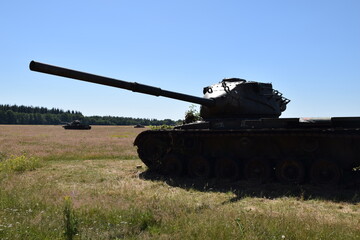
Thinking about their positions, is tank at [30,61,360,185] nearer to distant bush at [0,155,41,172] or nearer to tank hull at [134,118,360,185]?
tank hull at [134,118,360,185]

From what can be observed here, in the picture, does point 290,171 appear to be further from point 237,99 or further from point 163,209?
point 163,209

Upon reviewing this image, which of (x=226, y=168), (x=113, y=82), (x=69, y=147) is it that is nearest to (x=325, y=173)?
(x=226, y=168)

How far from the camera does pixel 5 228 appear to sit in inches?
220

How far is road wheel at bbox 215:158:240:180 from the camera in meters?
11.7

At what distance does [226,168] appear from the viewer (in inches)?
469

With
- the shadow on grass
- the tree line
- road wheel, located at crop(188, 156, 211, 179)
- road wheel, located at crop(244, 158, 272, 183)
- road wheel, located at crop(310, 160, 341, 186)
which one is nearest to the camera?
the shadow on grass

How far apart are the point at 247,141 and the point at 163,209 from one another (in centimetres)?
521

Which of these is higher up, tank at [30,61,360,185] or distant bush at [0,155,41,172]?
tank at [30,61,360,185]

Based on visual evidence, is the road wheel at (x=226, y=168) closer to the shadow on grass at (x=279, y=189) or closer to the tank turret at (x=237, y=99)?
the shadow on grass at (x=279, y=189)

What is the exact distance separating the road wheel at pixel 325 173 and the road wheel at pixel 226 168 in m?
2.52

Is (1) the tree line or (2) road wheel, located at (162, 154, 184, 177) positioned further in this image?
(1) the tree line

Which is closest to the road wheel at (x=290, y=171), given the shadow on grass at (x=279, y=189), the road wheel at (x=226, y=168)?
the shadow on grass at (x=279, y=189)

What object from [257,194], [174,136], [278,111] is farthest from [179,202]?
[278,111]

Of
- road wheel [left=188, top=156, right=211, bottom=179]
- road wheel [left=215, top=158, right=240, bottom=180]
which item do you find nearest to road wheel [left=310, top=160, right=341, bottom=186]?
road wheel [left=215, top=158, right=240, bottom=180]
